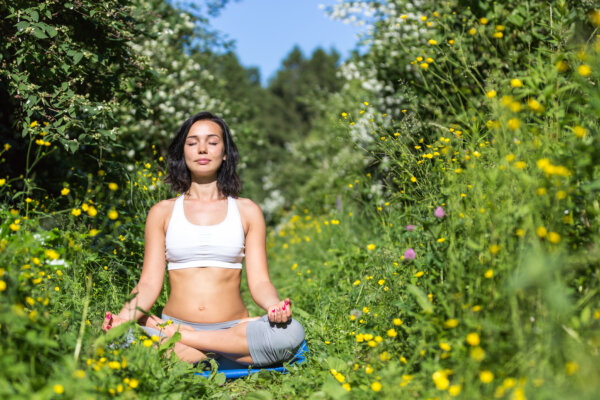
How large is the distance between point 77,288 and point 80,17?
168 cm

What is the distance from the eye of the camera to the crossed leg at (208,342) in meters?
2.33

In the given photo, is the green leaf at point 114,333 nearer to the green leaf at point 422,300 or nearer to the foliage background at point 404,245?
the foliage background at point 404,245

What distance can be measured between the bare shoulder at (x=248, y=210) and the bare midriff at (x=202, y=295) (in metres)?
0.31

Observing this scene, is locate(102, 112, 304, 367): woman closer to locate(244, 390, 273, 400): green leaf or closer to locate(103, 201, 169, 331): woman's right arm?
locate(103, 201, 169, 331): woman's right arm

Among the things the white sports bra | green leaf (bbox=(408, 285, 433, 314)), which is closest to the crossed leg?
the white sports bra

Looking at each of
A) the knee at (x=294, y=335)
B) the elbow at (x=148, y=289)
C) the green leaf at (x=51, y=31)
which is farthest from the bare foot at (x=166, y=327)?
the green leaf at (x=51, y=31)

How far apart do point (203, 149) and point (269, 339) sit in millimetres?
1069

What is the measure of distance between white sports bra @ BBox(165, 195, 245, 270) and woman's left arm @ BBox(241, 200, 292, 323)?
77 mm

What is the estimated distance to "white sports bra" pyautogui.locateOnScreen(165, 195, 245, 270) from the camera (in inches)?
99.2

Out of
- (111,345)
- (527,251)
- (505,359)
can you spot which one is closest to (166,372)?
(111,345)

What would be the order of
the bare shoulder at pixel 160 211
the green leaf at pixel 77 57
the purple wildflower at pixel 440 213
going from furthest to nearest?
1. the green leaf at pixel 77 57
2. the bare shoulder at pixel 160 211
3. the purple wildflower at pixel 440 213

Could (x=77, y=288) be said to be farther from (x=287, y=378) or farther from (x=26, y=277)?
(x=287, y=378)

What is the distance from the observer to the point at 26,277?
1669mm

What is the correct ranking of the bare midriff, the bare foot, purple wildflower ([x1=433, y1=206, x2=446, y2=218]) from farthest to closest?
1. the bare midriff
2. the bare foot
3. purple wildflower ([x1=433, y1=206, x2=446, y2=218])
